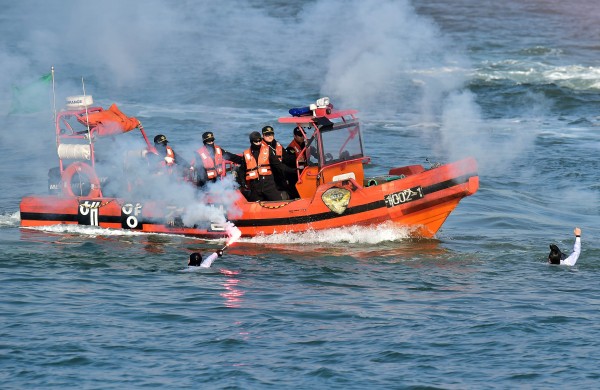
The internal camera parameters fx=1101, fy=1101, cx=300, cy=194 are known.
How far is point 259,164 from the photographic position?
20.2 metres

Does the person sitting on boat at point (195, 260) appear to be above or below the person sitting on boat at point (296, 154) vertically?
below

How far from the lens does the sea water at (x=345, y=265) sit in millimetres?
13969

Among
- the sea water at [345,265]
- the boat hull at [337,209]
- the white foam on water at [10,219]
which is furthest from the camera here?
the white foam on water at [10,219]

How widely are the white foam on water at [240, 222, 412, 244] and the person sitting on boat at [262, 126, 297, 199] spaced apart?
108 cm

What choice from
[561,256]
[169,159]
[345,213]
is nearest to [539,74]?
[345,213]

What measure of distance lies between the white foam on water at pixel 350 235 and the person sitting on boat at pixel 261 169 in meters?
0.88

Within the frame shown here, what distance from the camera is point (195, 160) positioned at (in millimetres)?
20656

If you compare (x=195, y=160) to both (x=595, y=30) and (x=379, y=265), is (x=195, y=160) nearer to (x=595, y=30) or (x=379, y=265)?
(x=379, y=265)

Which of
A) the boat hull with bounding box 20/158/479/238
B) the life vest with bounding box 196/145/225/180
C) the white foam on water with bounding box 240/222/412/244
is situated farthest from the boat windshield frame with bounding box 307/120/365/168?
the life vest with bounding box 196/145/225/180

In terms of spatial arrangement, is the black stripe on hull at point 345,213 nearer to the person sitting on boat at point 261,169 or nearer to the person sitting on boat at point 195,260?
the person sitting on boat at point 261,169

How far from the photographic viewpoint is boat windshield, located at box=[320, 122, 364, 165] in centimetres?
2010

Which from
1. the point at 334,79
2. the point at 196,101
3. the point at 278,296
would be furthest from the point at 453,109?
the point at 278,296

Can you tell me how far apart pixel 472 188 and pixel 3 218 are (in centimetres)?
951

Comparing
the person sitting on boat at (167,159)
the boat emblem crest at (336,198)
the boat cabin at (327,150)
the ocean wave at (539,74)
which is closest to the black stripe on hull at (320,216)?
the boat emblem crest at (336,198)
